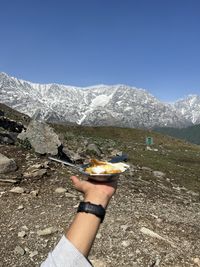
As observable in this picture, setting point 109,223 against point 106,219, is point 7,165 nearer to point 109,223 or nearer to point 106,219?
point 106,219

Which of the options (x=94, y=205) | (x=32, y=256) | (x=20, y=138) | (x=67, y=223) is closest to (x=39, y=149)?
(x=20, y=138)

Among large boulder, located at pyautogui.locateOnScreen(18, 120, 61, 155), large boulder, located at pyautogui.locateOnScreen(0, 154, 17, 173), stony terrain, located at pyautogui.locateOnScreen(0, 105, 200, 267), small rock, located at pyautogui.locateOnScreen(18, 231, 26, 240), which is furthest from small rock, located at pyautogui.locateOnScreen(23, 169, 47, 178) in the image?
small rock, located at pyautogui.locateOnScreen(18, 231, 26, 240)

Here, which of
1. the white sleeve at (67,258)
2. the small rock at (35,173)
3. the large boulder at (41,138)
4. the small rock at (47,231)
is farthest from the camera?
the large boulder at (41,138)

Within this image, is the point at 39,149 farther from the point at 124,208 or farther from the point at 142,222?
the point at 142,222

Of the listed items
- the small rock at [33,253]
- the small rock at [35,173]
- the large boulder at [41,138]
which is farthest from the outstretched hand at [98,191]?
the large boulder at [41,138]

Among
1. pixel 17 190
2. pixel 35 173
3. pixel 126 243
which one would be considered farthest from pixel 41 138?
pixel 126 243

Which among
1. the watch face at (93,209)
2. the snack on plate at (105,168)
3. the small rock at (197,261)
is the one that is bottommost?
the small rock at (197,261)

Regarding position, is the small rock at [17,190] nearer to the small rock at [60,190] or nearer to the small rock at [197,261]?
the small rock at [60,190]
